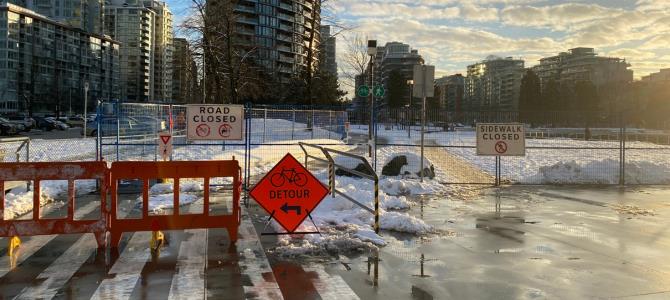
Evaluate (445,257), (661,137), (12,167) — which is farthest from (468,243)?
(661,137)

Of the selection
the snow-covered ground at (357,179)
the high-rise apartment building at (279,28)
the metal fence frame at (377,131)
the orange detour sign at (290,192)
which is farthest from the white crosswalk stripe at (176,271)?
the high-rise apartment building at (279,28)

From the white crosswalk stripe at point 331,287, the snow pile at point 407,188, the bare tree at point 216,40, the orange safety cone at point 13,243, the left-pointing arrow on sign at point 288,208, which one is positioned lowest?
the white crosswalk stripe at point 331,287

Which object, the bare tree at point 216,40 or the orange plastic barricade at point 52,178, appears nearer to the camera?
the orange plastic barricade at point 52,178

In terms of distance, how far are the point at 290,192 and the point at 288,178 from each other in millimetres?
228

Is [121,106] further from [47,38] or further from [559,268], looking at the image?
[47,38]

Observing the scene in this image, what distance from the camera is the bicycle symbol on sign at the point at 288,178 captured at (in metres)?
8.75

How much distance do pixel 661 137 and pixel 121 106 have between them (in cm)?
4868

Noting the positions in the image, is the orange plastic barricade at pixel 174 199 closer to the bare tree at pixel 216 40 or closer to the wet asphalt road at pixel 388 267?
the wet asphalt road at pixel 388 267

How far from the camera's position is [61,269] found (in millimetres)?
6781

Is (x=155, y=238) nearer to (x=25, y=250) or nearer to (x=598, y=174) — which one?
(x=25, y=250)

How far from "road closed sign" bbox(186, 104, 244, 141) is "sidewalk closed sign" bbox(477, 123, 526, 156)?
722 centimetres

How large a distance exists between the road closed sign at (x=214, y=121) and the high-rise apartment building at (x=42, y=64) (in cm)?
9671

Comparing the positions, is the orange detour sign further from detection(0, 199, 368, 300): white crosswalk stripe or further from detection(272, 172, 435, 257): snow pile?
detection(0, 199, 368, 300): white crosswalk stripe

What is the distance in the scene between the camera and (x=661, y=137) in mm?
49469
